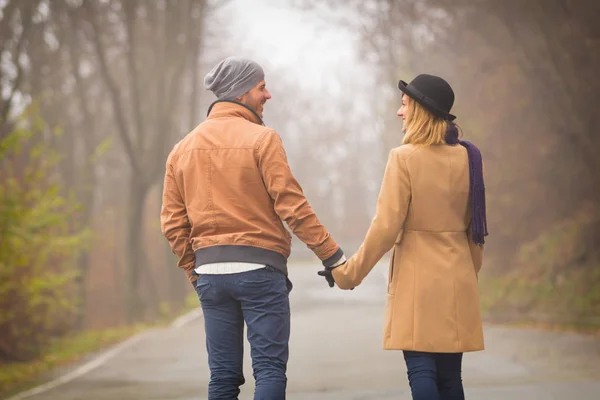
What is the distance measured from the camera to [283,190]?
523 cm

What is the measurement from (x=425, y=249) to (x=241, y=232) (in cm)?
90

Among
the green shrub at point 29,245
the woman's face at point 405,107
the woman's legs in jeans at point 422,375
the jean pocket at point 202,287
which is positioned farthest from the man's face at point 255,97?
the green shrub at point 29,245

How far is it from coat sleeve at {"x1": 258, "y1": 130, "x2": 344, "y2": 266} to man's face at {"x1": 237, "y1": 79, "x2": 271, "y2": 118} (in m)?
0.29

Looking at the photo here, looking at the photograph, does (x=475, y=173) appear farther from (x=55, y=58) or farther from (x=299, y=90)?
(x=299, y=90)

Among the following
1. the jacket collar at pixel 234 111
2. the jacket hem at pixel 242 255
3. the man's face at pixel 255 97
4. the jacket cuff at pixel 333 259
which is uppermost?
the man's face at pixel 255 97

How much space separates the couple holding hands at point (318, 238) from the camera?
17.2 feet

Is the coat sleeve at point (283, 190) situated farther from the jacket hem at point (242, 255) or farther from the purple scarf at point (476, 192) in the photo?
the purple scarf at point (476, 192)

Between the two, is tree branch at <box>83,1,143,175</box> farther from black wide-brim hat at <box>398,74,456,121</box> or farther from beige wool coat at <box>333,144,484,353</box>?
beige wool coat at <box>333,144,484,353</box>

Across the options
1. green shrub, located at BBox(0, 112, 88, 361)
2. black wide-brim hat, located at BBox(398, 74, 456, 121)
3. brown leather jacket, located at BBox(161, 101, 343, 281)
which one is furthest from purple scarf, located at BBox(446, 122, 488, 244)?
green shrub, located at BBox(0, 112, 88, 361)

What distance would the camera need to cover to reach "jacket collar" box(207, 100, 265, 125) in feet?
18.0

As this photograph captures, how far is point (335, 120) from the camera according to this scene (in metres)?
78.2

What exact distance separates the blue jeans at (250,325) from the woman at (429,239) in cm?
48

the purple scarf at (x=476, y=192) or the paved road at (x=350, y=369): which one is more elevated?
the purple scarf at (x=476, y=192)

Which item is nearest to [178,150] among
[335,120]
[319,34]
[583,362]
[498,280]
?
[583,362]
